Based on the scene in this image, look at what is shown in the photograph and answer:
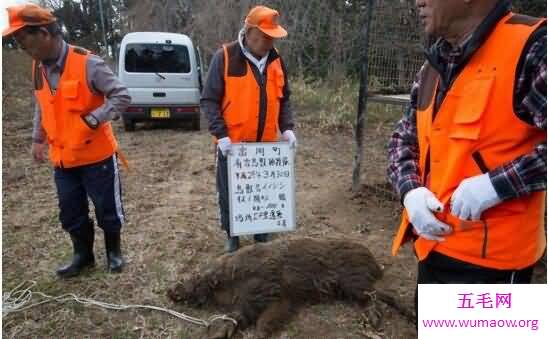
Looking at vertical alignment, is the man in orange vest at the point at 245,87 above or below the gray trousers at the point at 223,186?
above

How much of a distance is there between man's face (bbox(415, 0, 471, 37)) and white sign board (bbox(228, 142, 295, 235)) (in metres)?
1.81

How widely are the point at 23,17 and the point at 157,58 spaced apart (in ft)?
22.3

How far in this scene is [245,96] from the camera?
2.99 m

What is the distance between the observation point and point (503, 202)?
4.32 feet

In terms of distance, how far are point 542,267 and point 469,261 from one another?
209 cm

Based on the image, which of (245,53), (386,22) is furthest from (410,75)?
(245,53)

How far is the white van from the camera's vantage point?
8891 millimetres

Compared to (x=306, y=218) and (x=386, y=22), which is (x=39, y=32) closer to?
(x=306, y=218)

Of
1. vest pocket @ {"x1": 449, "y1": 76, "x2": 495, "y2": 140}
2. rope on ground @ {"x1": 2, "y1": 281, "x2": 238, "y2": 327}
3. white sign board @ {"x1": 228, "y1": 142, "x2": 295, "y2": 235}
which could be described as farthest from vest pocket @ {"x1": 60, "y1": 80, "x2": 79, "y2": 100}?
vest pocket @ {"x1": 449, "y1": 76, "x2": 495, "y2": 140}

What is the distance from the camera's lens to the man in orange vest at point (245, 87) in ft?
9.68

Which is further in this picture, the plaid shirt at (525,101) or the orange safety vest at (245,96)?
the orange safety vest at (245,96)

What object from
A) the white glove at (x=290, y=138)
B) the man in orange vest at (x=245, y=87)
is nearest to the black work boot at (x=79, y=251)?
the man in orange vest at (x=245, y=87)

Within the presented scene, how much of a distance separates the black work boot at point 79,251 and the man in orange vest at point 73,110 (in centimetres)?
13

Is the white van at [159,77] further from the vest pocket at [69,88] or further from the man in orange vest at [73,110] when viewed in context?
the vest pocket at [69,88]
